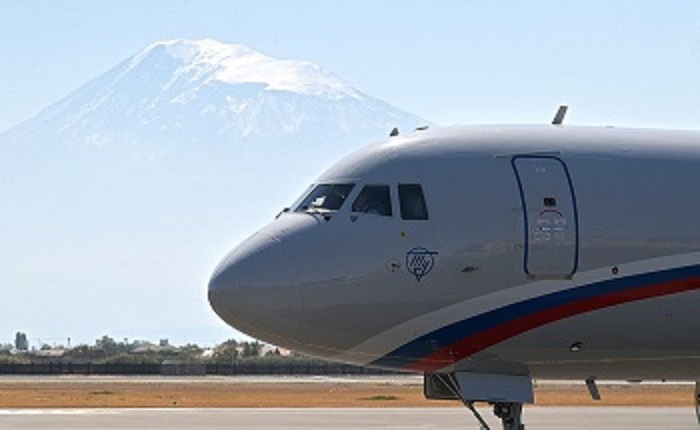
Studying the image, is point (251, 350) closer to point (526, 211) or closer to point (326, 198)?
point (326, 198)

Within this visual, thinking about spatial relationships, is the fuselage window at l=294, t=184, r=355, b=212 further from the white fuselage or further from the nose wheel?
the nose wheel

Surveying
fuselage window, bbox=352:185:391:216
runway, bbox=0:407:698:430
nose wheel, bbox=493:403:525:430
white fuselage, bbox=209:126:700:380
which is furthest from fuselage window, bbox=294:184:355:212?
runway, bbox=0:407:698:430

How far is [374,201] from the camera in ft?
85.1

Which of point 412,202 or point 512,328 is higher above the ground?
point 412,202

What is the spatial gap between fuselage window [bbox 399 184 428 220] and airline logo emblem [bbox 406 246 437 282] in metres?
0.63

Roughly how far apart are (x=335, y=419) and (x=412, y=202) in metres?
23.8

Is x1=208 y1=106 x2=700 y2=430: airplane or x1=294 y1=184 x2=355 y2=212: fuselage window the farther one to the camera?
x1=294 y1=184 x2=355 y2=212: fuselage window

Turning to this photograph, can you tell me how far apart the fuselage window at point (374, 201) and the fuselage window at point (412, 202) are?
215 mm

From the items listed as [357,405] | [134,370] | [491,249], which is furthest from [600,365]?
[134,370]

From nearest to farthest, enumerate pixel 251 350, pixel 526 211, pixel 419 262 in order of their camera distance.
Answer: pixel 419 262 < pixel 526 211 < pixel 251 350

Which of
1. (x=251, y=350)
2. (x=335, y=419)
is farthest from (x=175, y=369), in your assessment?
(x=335, y=419)

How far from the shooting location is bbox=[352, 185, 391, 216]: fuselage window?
25812 millimetres

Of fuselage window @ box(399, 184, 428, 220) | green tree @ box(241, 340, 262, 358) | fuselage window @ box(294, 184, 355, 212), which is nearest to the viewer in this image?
fuselage window @ box(399, 184, 428, 220)

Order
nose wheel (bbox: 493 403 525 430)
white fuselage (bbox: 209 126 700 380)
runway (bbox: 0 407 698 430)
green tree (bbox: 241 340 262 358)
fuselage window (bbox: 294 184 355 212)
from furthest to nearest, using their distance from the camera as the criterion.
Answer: green tree (bbox: 241 340 262 358), runway (bbox: 0 407 698 430), nose wheel (bbox: 493 403 525 430), fuselage window (bbox: 294 184 355 212), white fuselage (bbox: 209 126 700 380)
